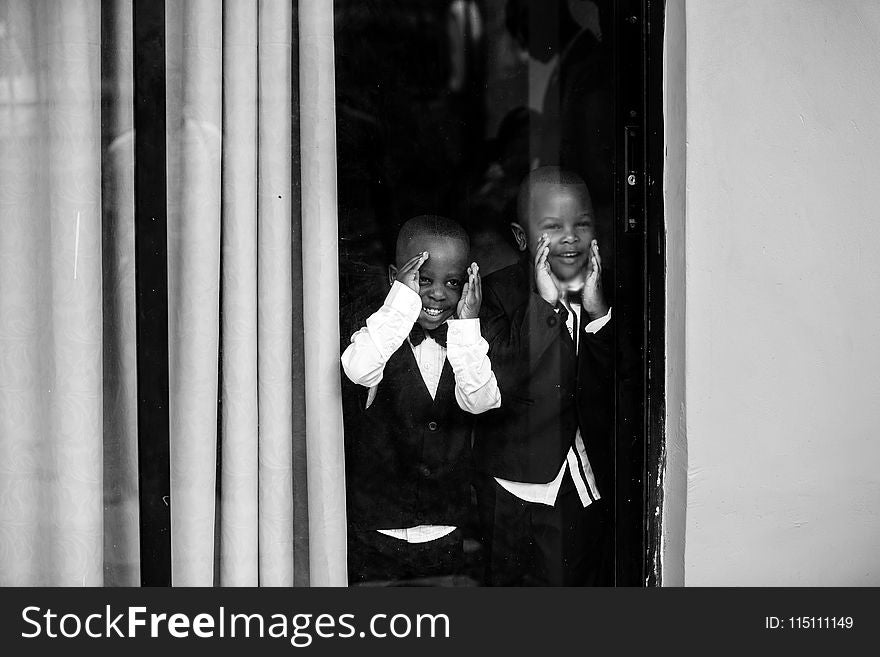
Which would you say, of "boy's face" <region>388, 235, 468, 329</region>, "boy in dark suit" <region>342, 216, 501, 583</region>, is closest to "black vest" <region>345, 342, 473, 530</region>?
"boy in dark suit" <region>342, 216, 501, 583</region>

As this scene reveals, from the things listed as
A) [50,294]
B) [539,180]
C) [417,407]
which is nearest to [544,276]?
[539,180]

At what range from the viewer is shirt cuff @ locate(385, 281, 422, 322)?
6.81 feet

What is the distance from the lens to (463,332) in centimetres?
211

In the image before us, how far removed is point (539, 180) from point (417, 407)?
0.66 metres

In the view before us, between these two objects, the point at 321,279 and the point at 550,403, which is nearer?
the point at 321,279

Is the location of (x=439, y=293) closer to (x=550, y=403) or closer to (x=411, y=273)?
(x=411, y=273)

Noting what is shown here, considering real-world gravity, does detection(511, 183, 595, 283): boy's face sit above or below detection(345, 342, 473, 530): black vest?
above

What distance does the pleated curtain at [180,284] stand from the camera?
6.40 ft

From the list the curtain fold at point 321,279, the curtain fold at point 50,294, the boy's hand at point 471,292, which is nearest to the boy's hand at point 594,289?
the boy's hand at point 471,292

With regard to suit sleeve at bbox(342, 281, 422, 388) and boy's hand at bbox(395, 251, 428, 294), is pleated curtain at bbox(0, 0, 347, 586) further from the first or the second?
boy's hand at bbox(395, 251, 428, 294)

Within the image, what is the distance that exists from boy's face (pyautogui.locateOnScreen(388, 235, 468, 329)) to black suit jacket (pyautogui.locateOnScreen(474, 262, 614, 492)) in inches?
3.3

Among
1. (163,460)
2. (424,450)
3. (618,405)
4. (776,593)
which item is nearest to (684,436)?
(618,405)

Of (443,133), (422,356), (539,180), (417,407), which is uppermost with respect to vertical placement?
(443,133)

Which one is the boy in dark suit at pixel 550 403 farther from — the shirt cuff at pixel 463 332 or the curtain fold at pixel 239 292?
the curtain fold at pixel 239 292
